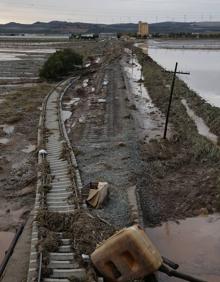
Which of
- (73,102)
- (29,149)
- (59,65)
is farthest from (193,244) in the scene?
(59,65)

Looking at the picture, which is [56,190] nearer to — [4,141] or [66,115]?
[4,141]

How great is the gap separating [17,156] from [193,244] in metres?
11.7

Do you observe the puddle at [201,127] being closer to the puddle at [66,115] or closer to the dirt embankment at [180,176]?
the dirt embankment at [180,176]

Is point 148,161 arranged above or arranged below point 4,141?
above

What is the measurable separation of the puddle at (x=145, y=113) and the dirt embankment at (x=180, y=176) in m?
1.24

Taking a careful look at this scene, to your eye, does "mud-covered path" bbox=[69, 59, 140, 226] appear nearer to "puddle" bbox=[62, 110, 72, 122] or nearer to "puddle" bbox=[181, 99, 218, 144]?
"puddle" bbox=[62, 110, 72, 122]

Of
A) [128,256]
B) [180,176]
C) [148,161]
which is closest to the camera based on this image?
[128,256]

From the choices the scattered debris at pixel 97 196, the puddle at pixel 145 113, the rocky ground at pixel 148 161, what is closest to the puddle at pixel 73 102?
the rocky ground at pixel 148 161

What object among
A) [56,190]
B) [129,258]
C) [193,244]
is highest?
[129,258]

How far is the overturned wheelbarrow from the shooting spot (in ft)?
36.6

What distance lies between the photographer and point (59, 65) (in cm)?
5638

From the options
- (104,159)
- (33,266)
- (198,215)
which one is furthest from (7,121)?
(33,266)

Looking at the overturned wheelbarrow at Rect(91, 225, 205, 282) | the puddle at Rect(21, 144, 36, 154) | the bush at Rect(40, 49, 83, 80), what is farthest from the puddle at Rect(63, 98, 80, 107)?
the overturned wheelbarrow at Rect(91, 225, 205, 282)

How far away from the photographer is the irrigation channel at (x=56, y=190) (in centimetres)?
1221
